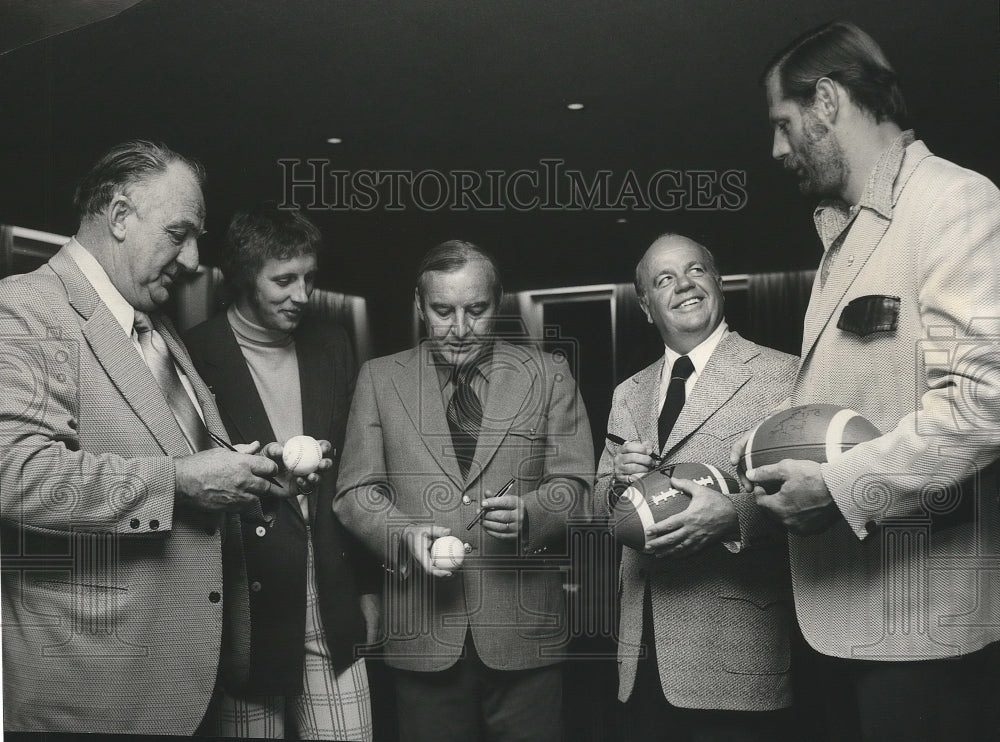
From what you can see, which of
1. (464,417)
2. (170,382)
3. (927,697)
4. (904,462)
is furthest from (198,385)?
(927,697)

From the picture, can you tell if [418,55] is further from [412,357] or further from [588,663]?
[588,663]

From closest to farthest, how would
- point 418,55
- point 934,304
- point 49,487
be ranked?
point 934,304 < point 49,487 < point 418,55

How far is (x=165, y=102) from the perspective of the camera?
4129 mm

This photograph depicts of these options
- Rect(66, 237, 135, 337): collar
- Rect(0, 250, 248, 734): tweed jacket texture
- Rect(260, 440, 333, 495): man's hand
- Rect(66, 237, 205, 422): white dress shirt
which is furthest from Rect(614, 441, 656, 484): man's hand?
Rect(66, 237, 135, 337): collar

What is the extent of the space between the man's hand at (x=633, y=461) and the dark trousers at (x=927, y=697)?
0.92 m

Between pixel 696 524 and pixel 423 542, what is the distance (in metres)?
1.00

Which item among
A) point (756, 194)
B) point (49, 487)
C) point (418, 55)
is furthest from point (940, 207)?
point (49, 487)

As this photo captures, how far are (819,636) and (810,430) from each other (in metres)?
0.71

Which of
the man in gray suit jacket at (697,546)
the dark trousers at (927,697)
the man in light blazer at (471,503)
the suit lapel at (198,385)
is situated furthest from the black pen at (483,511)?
the dark trousers at (927,697)

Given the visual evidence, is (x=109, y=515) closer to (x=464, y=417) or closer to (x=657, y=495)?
(x=464, y=417)

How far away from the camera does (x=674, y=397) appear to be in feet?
12.0

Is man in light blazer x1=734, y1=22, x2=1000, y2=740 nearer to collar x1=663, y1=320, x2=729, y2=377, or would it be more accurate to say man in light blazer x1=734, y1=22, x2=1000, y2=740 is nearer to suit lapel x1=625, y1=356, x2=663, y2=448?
collar x1=663, y1=320, x2=729, y2=377

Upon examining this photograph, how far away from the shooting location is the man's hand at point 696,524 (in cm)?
341

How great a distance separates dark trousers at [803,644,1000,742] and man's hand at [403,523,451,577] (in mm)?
1433
